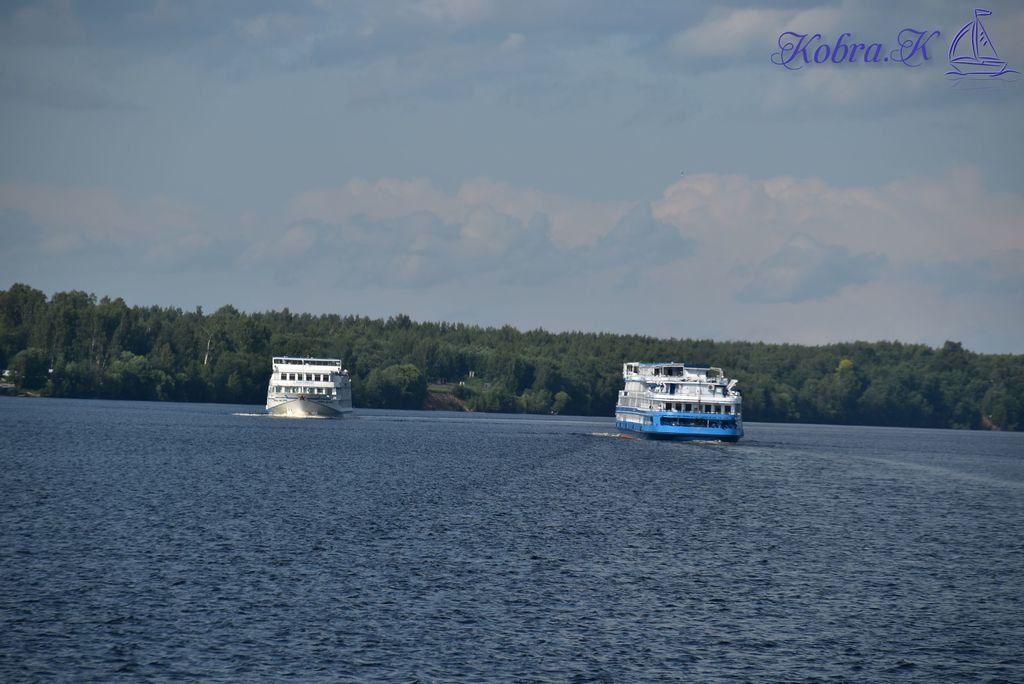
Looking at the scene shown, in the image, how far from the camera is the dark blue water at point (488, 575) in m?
41.2

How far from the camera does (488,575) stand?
2232 inches

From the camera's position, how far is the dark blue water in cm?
4122

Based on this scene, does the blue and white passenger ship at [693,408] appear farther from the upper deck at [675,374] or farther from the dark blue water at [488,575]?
the dark blue water at [488,575]

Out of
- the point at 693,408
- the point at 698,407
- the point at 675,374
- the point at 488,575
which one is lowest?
the point at 488,575

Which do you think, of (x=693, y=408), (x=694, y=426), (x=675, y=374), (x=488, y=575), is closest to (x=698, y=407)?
(x=693, y=408)

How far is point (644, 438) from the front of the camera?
171000 mm

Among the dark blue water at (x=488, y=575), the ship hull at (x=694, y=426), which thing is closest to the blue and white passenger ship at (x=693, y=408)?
the ship hull at (x=694, y=426)

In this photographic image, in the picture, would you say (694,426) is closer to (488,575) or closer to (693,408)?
(693,408)

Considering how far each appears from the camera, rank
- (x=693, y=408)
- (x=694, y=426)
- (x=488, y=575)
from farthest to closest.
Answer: (x=693, y=408) < (x=694, y=426) < (x=488, y=575)

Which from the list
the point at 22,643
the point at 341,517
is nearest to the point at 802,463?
the point at 341,517

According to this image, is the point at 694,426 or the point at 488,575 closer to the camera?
the point at 488,575

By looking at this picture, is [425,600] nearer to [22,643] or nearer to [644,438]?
[22,643]

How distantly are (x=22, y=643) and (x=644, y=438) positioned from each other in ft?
444

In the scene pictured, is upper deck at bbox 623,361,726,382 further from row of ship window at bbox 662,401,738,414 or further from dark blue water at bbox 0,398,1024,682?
dark blue water at bbox 0,398,1024,682
